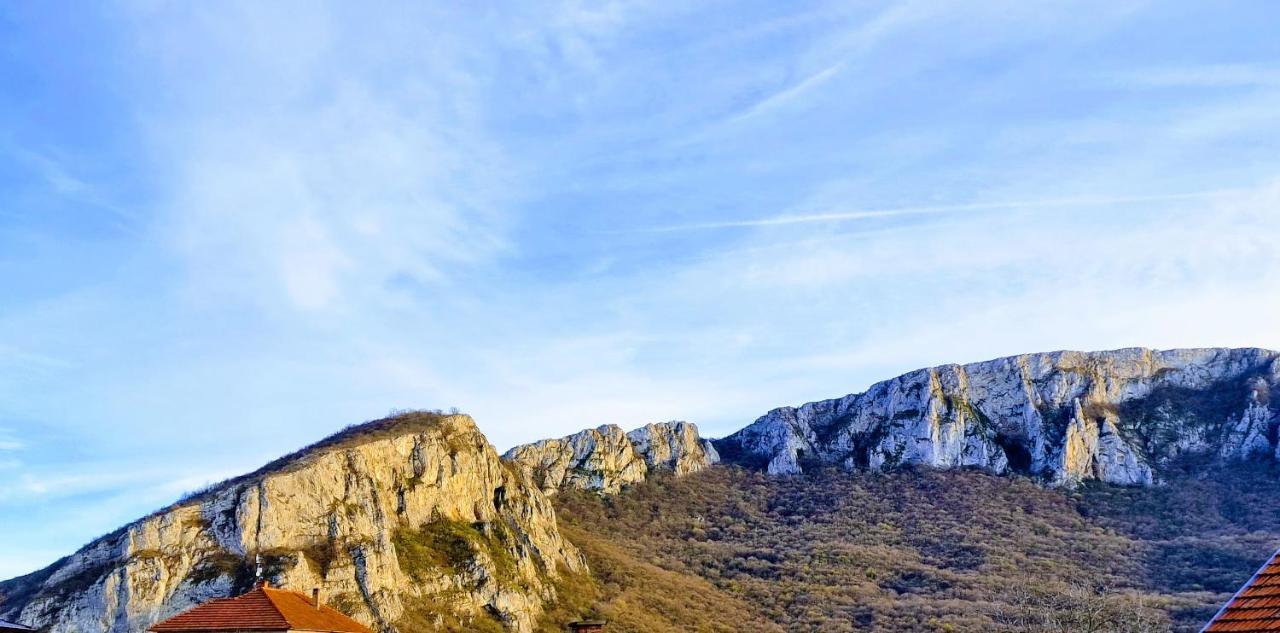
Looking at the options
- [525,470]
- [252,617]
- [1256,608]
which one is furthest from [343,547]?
[1256,608]

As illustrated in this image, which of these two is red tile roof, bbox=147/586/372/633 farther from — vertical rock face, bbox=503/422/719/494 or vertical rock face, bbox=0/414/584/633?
vertical rock face, bbox=503/422/719/494

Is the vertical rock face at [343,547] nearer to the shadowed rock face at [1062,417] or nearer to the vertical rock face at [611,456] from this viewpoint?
the vertical rock face at [611,456]

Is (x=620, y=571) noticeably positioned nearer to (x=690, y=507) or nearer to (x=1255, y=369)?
(x=690, y=507)

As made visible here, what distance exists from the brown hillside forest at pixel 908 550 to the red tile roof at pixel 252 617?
163ft

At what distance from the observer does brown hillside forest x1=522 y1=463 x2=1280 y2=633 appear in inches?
3605

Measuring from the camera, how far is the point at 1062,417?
14512 cm

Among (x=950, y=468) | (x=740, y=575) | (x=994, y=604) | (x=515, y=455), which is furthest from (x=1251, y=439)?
(x=515, y=455)

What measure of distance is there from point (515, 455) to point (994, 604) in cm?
7150

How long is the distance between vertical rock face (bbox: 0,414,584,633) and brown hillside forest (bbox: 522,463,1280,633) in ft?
25.2

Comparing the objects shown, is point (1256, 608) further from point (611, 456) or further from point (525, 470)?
point (611, 456)

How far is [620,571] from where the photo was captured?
104 m

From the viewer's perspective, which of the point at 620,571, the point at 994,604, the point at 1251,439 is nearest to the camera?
the point at 994,604

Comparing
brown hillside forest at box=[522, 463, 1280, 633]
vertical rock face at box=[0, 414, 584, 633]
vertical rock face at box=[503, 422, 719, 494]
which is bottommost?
brown hillside forest at box=[522, 463, 1280, 633]

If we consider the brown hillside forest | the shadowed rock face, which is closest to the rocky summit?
the shadowed rock face
